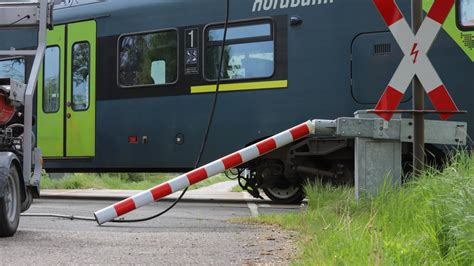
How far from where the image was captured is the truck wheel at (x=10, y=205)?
467 cm

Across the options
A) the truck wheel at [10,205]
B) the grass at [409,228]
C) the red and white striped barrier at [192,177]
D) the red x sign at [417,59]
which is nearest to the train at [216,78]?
the red and white striped barrier at [192,177]

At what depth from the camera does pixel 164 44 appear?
9273mm

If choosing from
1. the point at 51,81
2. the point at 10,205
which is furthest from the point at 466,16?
the point at 51,81

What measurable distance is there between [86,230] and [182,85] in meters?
3.90

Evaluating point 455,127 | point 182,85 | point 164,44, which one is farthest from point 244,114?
point 455,127

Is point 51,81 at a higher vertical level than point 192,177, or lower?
higher

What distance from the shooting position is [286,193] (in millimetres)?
8938

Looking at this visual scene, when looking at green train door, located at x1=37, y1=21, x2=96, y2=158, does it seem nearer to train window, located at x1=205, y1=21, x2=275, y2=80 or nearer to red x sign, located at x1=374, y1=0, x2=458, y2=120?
train window, located at x1=205, y1=21, x2=275, y2=80

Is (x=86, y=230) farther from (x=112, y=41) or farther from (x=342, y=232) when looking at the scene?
(x=112, y=41)

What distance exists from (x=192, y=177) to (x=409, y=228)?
224 cm

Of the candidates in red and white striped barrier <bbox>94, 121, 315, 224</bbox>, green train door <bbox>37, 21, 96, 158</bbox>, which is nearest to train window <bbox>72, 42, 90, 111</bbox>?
green train door <bbox>37, 21, 96, 158</bbox>

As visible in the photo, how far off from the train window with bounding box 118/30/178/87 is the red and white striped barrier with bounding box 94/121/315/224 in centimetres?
375

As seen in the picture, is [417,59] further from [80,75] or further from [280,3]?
[80,75]

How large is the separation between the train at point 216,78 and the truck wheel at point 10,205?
406 centimetres
